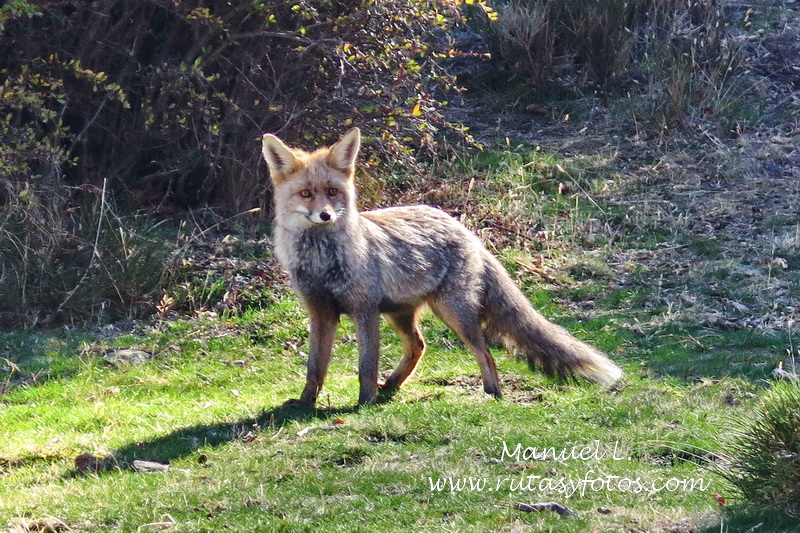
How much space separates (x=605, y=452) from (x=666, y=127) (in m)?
9.45

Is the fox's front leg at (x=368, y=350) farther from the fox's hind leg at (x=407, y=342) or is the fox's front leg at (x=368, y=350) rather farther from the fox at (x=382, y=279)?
the fox's hind leg at (x=407, y=342)

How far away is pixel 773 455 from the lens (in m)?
4.90

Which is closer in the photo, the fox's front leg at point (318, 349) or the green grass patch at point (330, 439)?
the green grass patch at point (330, 439)

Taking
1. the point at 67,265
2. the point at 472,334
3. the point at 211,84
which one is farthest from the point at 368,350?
the point at 211,84

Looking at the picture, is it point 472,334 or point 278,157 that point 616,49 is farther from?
point 278,157

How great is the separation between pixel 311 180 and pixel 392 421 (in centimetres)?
194

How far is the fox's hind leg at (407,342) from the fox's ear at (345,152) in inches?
53.8

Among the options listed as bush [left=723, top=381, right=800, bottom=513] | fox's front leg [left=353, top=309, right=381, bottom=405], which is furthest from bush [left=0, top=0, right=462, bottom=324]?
bush [left=723, top=381, right=800, bottom=513]

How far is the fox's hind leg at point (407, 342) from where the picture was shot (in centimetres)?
841

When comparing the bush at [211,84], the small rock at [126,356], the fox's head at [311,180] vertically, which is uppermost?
the bush at [211,84]

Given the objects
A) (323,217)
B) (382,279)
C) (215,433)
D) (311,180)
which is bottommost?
(215,433)

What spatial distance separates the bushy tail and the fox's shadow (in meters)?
1.49

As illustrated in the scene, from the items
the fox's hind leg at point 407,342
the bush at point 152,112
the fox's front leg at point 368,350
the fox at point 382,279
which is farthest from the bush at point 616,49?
the fox's front leg at point 368,350

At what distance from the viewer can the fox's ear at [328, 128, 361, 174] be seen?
775 centimetres
